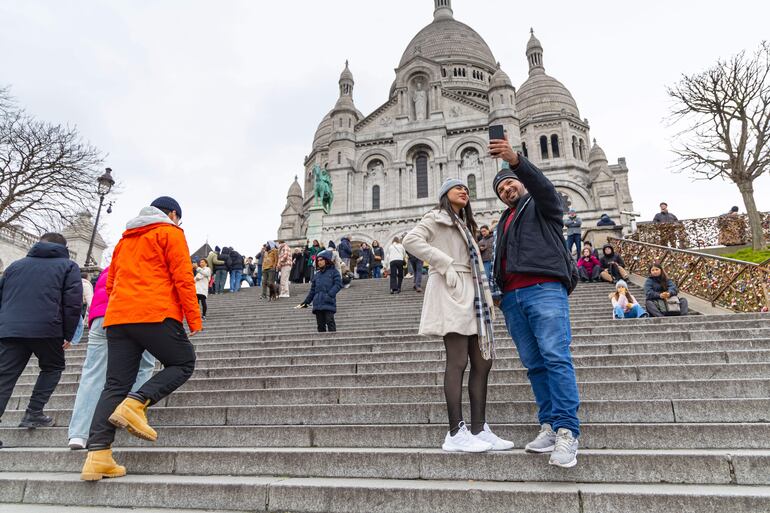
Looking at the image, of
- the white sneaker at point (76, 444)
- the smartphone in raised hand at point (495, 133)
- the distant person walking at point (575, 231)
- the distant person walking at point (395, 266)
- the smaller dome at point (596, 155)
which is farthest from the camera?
the smaller dome at point (596, 155)

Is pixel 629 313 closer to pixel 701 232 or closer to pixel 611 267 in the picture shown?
pixel 611 267

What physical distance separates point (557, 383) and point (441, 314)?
846 mm

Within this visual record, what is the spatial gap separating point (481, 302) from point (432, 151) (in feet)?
95.9

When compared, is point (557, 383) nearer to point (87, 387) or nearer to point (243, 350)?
point (87, 387)

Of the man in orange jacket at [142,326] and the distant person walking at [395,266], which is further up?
the distant person walking at [395,266]

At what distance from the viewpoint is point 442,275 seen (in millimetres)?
3297

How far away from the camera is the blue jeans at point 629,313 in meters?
7.74

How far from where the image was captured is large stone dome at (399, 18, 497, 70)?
46844 millimetres

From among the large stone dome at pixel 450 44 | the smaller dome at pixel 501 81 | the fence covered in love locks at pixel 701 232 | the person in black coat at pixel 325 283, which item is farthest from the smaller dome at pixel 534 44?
the person in black coat at pixel 325 283

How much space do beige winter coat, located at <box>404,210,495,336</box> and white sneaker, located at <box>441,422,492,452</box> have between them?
66 centimetres

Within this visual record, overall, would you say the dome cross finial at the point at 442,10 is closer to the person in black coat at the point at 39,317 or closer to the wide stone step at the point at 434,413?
the person in black coat at the point at 39,317

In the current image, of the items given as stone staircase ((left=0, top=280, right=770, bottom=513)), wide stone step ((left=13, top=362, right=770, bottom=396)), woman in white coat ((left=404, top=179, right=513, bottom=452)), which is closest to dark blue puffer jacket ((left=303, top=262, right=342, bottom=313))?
stone staircase ((left=0, top=280, right=770, bottom=513))

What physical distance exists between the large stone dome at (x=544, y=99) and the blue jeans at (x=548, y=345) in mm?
39306

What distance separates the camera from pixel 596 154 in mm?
37188
